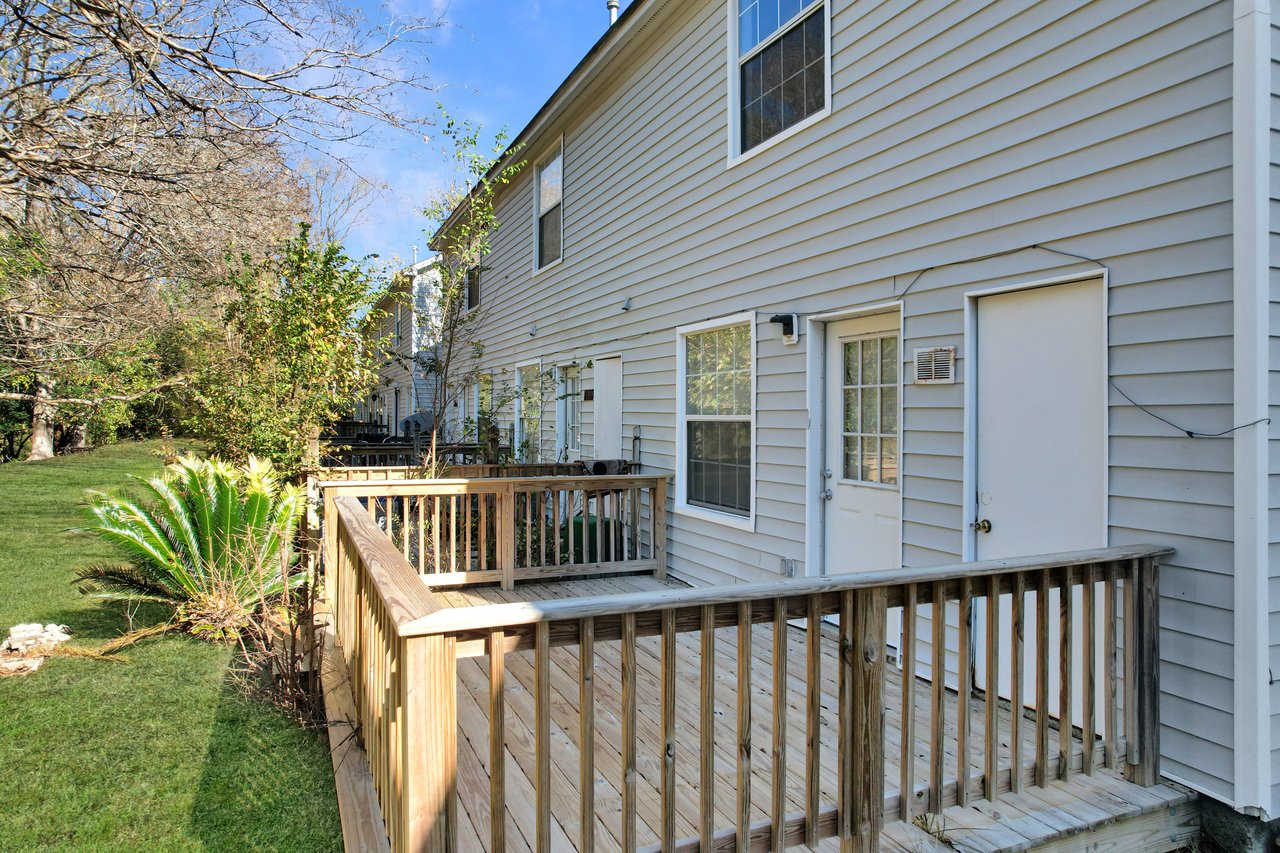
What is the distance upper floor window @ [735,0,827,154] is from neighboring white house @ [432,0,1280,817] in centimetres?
3

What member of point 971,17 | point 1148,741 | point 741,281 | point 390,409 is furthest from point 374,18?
point 390,409

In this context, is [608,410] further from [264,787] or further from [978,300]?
[264,787]

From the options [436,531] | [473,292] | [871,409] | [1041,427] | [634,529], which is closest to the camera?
[1041,427]

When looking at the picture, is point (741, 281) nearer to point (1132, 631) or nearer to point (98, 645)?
point (1132, 631)

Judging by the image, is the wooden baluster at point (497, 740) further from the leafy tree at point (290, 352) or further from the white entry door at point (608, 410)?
the leafy tree at point (290, 352)

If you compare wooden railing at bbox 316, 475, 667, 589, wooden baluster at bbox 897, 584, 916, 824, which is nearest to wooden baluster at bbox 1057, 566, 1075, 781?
wooden baluster at bbox 897, 584, 916, 824

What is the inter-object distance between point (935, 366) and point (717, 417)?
2.30m

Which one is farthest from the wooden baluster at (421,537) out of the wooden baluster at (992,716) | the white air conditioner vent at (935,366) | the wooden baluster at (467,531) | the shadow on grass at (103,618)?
the wooden baluster at (992,716)

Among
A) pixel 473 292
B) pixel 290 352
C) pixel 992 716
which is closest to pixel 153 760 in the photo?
pixel 992 716

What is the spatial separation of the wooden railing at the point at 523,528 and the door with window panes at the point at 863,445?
2.01 m

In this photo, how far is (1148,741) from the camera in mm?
2844

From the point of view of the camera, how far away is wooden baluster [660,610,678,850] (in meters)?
2.01

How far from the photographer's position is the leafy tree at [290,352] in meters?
7.66

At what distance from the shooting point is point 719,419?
598 cm
